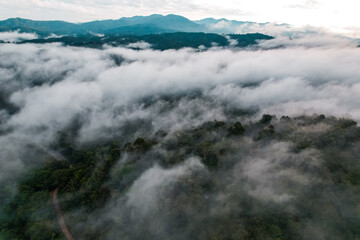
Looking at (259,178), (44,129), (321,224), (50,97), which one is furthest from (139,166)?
(50,97)

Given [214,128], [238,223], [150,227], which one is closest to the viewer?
[238,223]

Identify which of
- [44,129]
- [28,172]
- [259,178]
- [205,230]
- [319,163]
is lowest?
[44,129]

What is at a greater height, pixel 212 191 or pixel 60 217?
pixel 212 191

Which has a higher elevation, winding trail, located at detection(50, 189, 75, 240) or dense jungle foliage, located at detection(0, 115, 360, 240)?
dense jungle foliage, located at detection(0, 115, 360, 240)

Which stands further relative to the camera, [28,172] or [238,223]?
[28,172]

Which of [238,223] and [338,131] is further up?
[338,131]

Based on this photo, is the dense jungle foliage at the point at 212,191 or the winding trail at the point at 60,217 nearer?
the dense jungle foliage at the point at 212,191

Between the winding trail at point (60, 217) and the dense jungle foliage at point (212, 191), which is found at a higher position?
the dense jungle foliage at point (212, 191)

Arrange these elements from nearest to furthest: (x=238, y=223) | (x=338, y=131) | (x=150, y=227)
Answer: (x=238, y=223), (x=150, y=227), (x=338, y=131)

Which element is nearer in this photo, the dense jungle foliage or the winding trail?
the dense jungle foliage

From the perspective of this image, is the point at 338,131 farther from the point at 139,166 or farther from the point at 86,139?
the point at 86,139

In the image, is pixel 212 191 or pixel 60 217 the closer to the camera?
pixel 212 191
